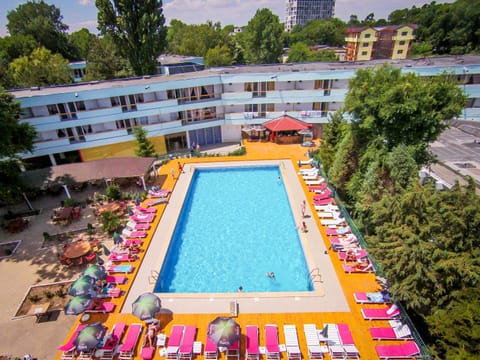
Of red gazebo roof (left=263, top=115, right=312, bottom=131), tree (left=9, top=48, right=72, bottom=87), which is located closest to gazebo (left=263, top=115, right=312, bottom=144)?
red gazebo roof (left=263, top=115, right=312, bottom=131)

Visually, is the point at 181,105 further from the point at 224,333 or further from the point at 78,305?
the point at 224,333

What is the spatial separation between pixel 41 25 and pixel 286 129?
67.1m

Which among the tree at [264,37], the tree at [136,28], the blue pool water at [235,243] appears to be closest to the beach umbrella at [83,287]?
the blue pool water at [235,243]

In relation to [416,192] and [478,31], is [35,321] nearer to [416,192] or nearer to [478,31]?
[416,192]

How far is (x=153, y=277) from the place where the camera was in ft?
50.4

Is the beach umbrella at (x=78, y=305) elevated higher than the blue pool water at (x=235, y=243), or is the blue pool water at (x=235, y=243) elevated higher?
the beach umbrella at (x=78, y=305)

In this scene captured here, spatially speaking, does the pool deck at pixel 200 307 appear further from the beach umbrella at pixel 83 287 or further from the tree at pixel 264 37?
the tree at pixel 264 37

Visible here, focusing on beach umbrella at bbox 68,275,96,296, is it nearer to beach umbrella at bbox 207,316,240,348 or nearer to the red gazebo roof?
beach umbrella at bbox 207,316,240,348

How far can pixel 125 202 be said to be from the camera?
23156mm

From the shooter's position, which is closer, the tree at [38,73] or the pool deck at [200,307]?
the pool deck at [200,307]

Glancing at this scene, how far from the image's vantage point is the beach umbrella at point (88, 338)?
1105cm

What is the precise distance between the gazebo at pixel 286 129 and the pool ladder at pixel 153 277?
22.6 m

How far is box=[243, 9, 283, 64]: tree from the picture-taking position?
209ft

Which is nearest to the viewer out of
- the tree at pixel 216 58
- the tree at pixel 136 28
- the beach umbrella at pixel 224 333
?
the beach umbrella at pixel 224 333
